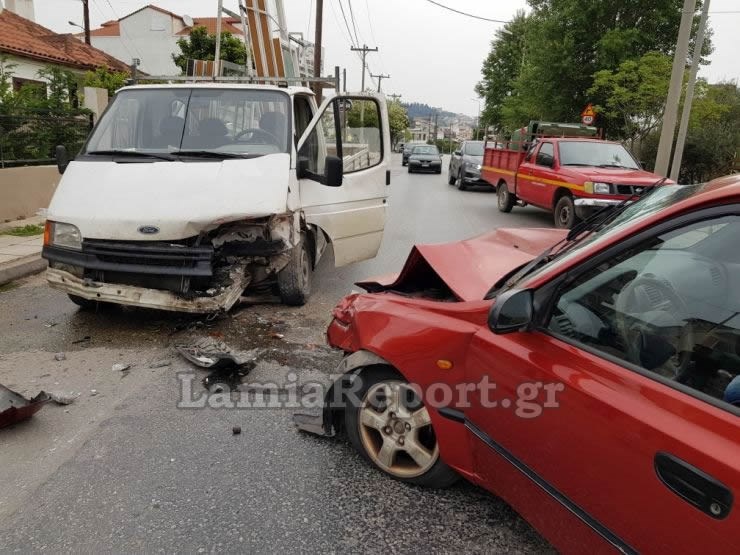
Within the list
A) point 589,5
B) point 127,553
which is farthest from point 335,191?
point 589,5

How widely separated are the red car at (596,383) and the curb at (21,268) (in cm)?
570

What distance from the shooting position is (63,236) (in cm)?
473

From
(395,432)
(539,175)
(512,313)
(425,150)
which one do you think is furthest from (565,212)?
(425,150)

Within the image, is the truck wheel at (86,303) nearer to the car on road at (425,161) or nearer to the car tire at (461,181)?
the car tire at (461,181)

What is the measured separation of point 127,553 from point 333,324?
153cm

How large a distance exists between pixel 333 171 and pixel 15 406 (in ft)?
10.2

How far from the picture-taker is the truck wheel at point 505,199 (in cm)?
1423

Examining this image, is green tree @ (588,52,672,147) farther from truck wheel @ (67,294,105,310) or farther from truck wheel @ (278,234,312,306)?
truck wheel @ (67,294,105,310)

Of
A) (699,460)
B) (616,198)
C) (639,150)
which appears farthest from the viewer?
(639,150)

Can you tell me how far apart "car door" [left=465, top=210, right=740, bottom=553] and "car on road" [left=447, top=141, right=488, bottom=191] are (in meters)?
17.4

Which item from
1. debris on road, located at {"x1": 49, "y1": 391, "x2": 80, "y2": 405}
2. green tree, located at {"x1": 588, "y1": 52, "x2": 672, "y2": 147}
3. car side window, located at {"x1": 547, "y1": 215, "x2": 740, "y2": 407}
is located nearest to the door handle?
car side window, located at {"x1": 547, "y1": 215, "x2": 740, "y2": 407}

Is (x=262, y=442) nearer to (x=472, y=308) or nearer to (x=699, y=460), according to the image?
(x=472, y=308)

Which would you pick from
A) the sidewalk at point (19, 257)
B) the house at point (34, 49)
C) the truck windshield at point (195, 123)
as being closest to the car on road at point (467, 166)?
the house at point (34, 49)

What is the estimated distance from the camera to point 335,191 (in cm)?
593
